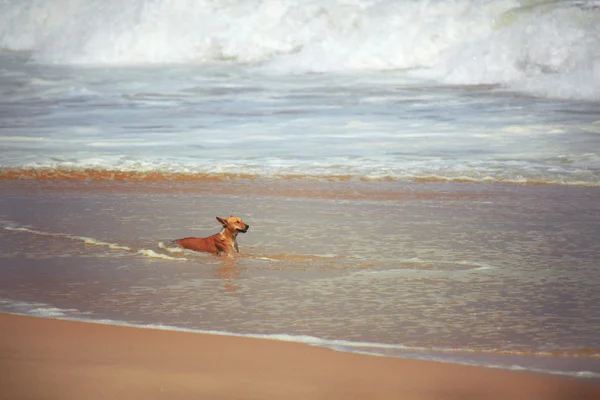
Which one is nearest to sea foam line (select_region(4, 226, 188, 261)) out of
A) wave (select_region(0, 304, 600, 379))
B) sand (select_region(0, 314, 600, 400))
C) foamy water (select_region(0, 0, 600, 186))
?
wave (select_region(0, 304, 600, 379))

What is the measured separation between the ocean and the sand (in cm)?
24

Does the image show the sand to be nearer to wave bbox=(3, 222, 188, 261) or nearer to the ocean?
the ocean

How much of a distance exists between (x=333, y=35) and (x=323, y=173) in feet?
48.4

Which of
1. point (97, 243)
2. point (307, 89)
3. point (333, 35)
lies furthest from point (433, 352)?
point (333, 35)

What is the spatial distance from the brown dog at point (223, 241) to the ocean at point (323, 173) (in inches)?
3.7

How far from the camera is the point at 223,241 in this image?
22.9 feet

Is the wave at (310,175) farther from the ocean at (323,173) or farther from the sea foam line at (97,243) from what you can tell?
the sea foam line at (97,243)

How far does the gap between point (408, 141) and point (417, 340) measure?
9.03 metres

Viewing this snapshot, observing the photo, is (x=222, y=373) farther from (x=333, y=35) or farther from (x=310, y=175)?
(x=333, y=35)

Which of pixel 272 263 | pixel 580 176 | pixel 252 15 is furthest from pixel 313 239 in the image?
pixel 252 15

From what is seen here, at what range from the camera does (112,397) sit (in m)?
3.95

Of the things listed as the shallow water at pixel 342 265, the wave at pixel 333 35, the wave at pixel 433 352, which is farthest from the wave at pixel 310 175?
the wave at pixel 333 35

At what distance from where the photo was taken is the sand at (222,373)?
13.3ft

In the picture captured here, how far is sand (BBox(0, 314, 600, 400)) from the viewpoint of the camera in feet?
13.3
